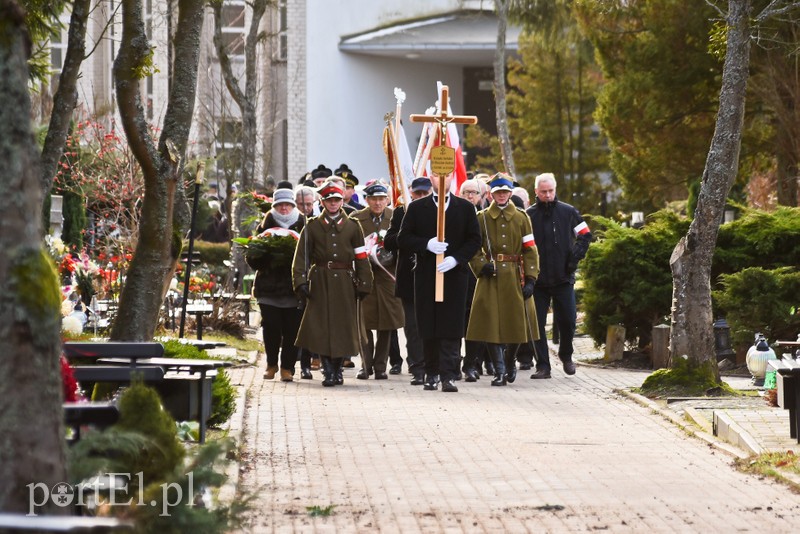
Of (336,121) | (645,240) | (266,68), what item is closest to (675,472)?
(645,240)

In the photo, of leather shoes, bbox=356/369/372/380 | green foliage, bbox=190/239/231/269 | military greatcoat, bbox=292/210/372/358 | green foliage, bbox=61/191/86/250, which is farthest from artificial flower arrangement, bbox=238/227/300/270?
green foliage, bbox=190/239/231/269

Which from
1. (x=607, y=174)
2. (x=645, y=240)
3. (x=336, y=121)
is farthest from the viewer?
(x=336, y=121)

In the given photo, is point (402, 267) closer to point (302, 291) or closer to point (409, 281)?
point (409, 281)

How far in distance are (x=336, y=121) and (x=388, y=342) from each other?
33161 mm

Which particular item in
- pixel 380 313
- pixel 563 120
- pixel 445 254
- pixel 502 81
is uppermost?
pixel 502 81

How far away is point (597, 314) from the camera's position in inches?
680

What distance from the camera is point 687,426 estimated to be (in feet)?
38.0

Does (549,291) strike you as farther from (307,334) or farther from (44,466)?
(44,466)

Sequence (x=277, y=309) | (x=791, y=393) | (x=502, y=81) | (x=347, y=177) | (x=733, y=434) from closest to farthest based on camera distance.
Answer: (x=791, y=393)
(x=733, y=434)
(x=277, y=309)
(x=347, y=177)
(x=502, y=81)

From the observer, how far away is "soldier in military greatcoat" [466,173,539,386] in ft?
49.1

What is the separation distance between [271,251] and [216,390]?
180 inches

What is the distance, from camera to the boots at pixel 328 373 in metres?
14.8

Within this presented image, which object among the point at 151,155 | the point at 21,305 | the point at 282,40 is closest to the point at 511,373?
the point at 151,155

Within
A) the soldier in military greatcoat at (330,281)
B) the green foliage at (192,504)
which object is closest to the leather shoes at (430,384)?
the soldier in military greatcoat at (330,281)
